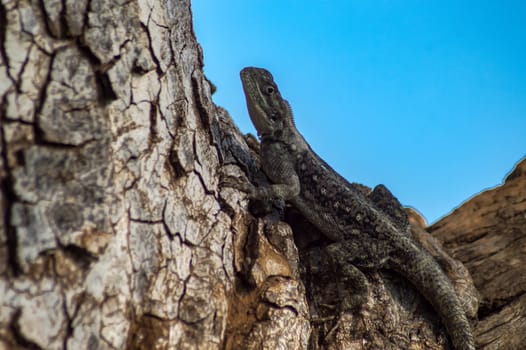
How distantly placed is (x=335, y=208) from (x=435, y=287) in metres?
0.90

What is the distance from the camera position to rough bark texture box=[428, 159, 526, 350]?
3428mm

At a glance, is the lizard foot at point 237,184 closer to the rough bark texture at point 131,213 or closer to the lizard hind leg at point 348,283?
the rough bark texture at point 131,213


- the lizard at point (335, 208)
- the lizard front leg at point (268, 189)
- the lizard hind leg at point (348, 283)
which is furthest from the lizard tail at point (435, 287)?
the lizard front leg at point (268, 189)

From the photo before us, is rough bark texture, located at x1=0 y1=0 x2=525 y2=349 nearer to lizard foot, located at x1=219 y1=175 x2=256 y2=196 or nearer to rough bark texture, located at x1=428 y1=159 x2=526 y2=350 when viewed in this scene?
lizard foot, located at x1=219 y1=175 x2=256 y2=196

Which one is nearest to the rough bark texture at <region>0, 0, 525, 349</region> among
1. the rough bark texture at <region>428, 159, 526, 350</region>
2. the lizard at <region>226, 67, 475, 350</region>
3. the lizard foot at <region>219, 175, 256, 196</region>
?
the lizard foot at <region>219, 175, 256, 196</region>

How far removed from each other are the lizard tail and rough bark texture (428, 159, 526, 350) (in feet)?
0.77

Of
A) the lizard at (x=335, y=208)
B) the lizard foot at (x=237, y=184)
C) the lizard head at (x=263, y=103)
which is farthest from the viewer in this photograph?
the lizard head at (x=263, y=103)

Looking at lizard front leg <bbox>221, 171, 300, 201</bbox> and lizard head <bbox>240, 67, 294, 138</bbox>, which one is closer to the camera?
lizard front leg <bbox>221, 171, 300, 201</bbox>

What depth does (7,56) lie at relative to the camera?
175 centimetres

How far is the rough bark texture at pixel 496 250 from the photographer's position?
3.43 m

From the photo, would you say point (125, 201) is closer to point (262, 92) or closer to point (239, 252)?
point (239, 252)

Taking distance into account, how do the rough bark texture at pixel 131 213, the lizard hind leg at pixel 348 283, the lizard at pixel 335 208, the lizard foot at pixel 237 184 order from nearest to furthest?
the rough bark texture at pixel 131 213, the lizard foot at pixel 237 184, the lizard hind leg at pixel 348 283, the lizard at pixel 335 208

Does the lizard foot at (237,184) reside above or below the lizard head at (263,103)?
below

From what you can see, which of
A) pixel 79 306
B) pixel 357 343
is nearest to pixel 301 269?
pixel 357 343
